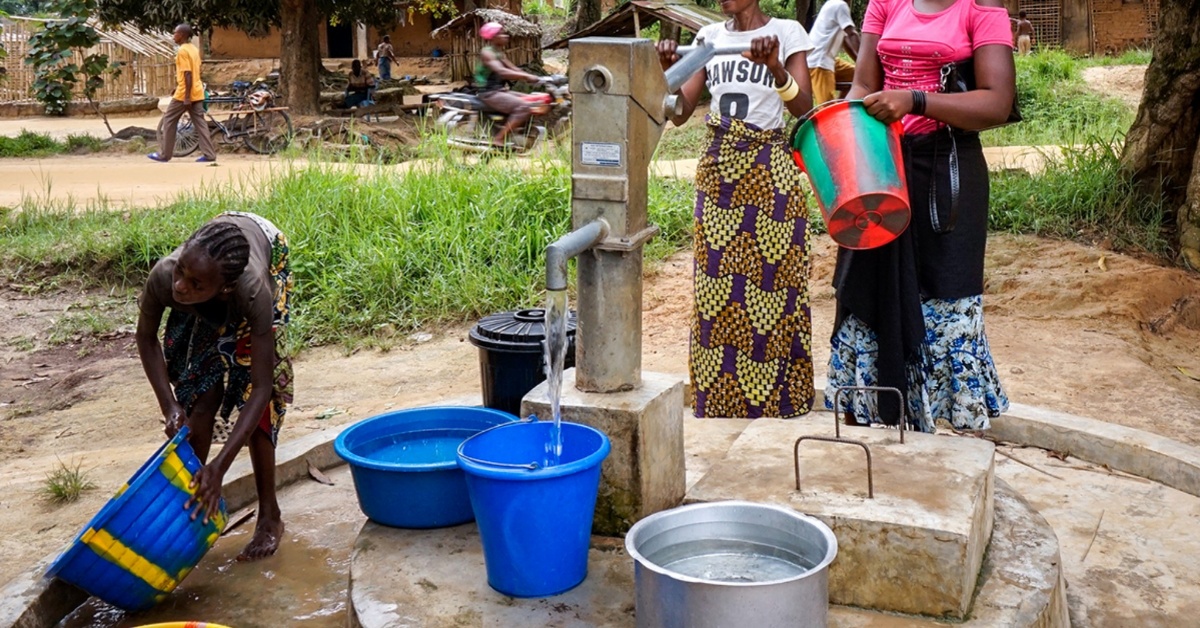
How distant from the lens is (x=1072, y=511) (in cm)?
320

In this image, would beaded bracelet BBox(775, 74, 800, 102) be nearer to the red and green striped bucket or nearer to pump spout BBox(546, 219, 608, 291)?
the red and green striped bucket

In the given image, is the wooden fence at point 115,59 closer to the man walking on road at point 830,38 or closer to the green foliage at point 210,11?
the green foliage at point 210,11

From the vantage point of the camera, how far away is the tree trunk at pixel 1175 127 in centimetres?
607

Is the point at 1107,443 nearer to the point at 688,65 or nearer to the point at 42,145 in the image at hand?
the point at 688,65

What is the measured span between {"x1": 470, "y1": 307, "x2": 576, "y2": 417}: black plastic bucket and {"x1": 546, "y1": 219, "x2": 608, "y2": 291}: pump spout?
2.47 ft

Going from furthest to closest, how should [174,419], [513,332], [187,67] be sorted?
[187,67], [513,332], [174,419]

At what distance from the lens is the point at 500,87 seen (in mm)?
13055

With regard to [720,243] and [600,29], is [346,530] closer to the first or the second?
[720,243]

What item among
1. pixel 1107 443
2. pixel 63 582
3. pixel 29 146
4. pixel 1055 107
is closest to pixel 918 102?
pixel 1107 443

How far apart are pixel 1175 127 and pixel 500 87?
8.33m

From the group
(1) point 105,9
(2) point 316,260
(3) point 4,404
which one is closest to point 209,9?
(1) point 105,9

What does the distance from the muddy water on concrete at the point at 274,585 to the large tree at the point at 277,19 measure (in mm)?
13575

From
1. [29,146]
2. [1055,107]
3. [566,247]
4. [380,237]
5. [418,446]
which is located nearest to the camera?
[566,247]

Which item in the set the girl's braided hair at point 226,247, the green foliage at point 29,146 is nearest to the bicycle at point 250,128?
the green foliage at point 29,146
